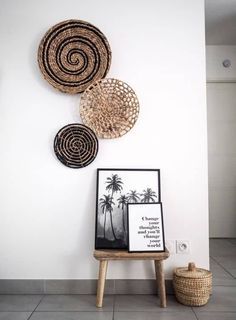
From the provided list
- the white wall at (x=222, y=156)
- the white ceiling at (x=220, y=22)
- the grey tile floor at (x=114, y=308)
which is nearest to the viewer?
the grey tile floor at (x=114, y=308)

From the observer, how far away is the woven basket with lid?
1.99 m

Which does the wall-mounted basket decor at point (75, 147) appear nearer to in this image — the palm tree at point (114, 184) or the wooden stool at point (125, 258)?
the palm tree at point (114, 184)

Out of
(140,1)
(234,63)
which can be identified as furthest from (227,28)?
(140,1)

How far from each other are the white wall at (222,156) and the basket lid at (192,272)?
1.91 metres

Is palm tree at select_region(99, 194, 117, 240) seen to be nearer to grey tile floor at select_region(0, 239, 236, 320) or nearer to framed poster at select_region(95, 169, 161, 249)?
framed poster at select_region(95, 169, 161, 249)

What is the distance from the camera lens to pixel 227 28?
334 centimetres

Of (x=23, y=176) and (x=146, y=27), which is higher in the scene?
(x=146, y=27)

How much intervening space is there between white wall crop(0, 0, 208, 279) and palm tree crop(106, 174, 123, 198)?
0.41ft

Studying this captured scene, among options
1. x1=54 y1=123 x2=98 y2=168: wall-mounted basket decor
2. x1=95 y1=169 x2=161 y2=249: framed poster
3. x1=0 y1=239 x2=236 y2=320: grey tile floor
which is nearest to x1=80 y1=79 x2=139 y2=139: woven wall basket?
x1=54 y1=123 x2=98 y2=168: wall-mounted basket decor

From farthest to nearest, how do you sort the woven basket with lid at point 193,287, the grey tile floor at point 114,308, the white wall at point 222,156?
the white wall at point 222,156 → the woven basket with lid at point 193,287 → the grey tile floor at point 114,308

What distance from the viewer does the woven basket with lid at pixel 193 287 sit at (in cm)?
199

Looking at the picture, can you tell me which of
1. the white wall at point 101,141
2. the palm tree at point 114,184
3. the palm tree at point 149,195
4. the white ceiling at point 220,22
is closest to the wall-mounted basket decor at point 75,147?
the white wall at point 101,141

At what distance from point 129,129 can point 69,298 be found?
4.47 ft

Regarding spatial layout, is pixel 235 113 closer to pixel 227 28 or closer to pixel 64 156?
pixel 227 28
